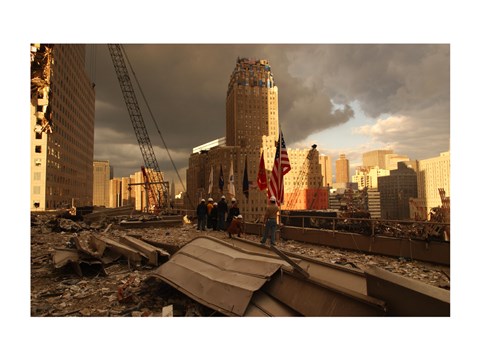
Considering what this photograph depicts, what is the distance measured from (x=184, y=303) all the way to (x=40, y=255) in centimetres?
771

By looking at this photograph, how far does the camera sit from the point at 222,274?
5.71 m

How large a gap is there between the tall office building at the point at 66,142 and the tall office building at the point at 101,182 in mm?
44184

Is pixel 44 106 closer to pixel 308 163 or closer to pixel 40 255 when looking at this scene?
pixel 40 255

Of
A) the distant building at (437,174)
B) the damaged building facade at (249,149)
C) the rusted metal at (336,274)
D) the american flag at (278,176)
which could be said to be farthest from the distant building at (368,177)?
the rusted metal at (336,274)

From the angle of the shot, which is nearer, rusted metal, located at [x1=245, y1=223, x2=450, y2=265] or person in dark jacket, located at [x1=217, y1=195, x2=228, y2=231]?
rusted metal, located at [x1=245, y1=223, x2=450, y2=265]

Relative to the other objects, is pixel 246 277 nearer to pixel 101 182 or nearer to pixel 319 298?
pixel 319 298

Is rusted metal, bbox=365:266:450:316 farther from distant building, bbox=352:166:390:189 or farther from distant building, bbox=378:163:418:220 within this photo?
distant building, bbox=352:166:390:189

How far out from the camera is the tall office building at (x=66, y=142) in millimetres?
48719

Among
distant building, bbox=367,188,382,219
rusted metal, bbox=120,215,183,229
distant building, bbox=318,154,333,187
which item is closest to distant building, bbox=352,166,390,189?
distant building, bbox=367,188,382,219

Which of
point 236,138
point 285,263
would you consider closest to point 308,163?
point 236,138

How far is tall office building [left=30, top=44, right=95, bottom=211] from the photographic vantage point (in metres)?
48.7

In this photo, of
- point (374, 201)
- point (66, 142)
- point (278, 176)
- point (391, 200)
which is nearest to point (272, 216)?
point (278, 176)

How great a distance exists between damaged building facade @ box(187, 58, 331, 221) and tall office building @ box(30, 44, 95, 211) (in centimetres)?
3424

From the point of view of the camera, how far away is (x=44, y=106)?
12211 mm
